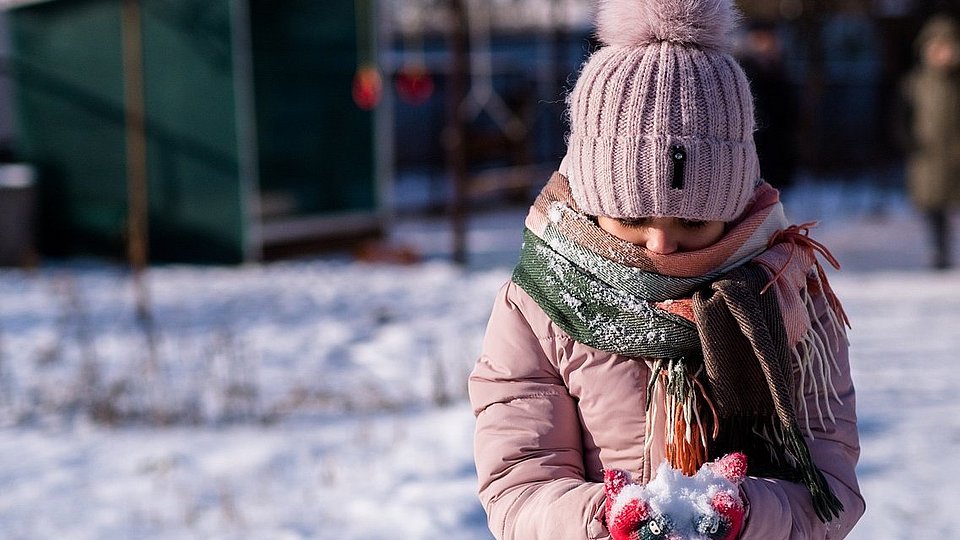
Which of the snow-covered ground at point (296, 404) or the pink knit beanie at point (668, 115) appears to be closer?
the pink knit beanie at point (668, 115)

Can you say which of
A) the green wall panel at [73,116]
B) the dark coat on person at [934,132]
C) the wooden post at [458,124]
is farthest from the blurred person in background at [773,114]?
the green wall panel at [73,116]

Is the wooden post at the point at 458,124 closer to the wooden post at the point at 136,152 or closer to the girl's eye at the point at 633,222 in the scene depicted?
the wooden post at the point at 136,152

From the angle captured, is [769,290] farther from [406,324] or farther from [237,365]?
[406,324]

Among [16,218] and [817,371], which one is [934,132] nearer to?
[817,371]

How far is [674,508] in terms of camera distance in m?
1.46

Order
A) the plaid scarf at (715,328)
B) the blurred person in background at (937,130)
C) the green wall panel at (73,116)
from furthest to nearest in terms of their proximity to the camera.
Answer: the green wall panel at (73,116) → the blurred person in background at (937,130) → the plaid scarf at (715,328)

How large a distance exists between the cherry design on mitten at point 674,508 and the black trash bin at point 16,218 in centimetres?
870

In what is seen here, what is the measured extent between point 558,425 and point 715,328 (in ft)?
0.98

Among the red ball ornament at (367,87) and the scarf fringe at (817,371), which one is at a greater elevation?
the red ball ornament at (367,87)

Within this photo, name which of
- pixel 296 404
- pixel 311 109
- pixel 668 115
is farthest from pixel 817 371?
pixel 311 109

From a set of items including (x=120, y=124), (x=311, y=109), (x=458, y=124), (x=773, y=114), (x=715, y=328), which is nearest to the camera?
(x=715, y=328)

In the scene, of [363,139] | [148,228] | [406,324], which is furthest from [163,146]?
[406,324]

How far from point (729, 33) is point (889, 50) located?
1450 cm

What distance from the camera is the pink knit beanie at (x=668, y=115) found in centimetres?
169
